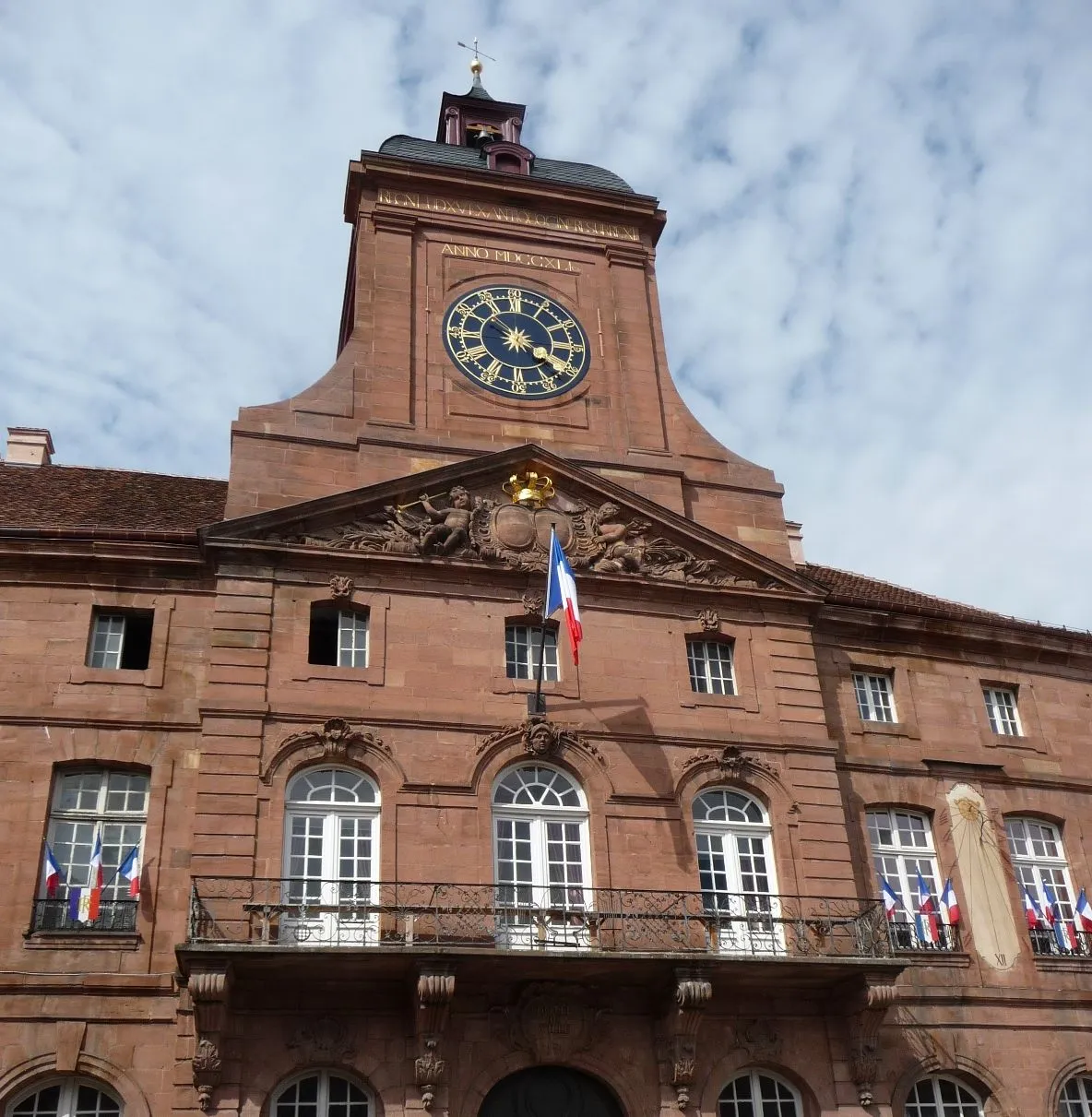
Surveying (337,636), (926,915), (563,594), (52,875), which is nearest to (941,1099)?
(926,915)

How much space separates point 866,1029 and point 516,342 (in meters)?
14.8

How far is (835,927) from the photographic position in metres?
22.8

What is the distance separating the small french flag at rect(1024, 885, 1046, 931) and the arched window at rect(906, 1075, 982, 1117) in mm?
3395

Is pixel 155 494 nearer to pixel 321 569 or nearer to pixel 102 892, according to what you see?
pixel 321 569

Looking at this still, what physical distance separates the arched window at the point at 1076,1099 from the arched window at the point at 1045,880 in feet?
7.28

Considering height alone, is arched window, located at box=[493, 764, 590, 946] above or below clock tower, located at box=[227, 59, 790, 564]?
below


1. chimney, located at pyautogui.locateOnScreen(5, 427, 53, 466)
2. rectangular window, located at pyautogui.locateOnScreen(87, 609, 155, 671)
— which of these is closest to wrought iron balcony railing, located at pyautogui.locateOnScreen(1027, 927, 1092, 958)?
rectangular window, located at pyautogui.locateOnScreen(87, 609, 155, 671)

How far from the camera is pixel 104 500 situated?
89.1 feet

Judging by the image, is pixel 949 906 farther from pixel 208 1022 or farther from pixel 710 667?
pixel 208 1022

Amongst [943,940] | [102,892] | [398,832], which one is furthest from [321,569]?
[943,940]

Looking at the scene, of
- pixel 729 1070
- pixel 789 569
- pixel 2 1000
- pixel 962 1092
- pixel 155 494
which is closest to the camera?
pixel 2 1000

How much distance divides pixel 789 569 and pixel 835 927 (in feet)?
22.4

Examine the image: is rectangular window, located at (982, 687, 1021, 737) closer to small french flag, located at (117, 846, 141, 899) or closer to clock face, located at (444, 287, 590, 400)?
clock face, located at (444, 287, 590, 400)

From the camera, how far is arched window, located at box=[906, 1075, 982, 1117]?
23.0 metres
